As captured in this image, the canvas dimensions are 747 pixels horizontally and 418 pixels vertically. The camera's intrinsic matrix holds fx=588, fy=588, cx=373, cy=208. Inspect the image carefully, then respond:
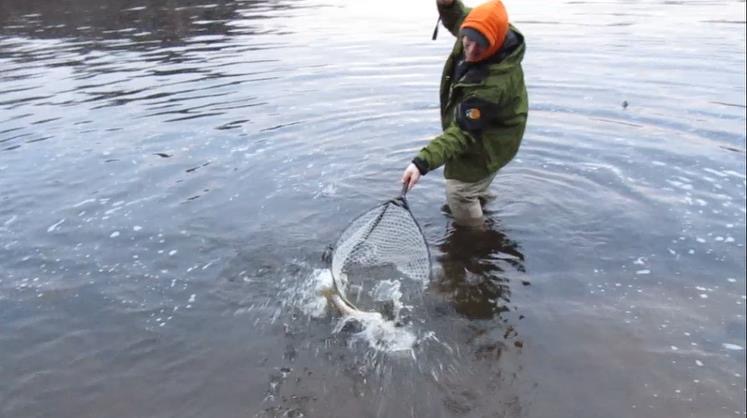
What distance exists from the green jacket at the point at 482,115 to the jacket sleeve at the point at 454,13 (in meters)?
1.14

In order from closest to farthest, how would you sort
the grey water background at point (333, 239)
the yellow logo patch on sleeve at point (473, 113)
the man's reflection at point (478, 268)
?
the grey water background at point (333, 239) → the yellow logo patch on sleeve at point (473, 113) → the man's reflection at point (478, 268)

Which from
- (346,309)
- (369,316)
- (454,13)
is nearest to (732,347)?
(369,316)

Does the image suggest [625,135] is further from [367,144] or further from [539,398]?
[539,398]

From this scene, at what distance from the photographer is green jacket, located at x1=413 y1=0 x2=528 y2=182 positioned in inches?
210

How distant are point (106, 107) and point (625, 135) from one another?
9.75 metres

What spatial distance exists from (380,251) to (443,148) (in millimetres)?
1458

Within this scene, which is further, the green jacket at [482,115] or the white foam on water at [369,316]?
the green jacket at [482,115]

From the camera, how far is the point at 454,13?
6.71m

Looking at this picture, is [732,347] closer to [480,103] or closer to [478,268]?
[478,268]

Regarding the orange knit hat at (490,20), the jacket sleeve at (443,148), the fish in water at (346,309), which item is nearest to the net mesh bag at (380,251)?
the fish in water at (346,309)

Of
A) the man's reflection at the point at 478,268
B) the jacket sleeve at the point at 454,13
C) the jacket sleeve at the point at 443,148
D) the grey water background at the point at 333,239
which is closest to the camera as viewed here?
the grey water background at the point at 333,239

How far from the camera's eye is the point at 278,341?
199 inches

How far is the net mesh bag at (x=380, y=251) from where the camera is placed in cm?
545

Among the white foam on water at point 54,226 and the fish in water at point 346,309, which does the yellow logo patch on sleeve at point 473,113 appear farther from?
A: the white foam on water at point 54,226
